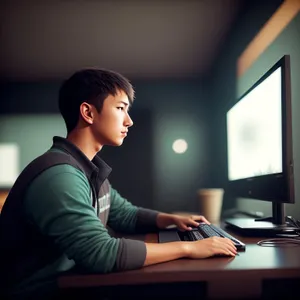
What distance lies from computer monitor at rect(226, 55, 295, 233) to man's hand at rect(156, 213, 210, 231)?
12cm

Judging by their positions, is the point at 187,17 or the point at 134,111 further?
the point at 134,111

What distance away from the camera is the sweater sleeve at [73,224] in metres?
0.71

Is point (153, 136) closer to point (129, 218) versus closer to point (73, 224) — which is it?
point (129, 218)

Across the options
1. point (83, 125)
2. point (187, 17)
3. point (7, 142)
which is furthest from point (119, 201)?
point (7, 142)

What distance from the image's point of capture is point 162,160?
2.83 metres

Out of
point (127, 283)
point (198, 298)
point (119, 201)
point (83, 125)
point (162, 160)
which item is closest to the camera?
point (127, 283)

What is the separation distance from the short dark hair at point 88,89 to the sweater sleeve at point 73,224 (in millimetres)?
311

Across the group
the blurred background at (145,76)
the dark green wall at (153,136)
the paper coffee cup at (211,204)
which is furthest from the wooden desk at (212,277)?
the dark green wall at (153,136)

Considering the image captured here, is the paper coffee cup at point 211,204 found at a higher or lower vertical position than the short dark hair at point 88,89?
lower

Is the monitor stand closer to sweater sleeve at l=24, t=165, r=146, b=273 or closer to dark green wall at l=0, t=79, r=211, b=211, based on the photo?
sweater sleeve at l=24, t=165, r=146, b=273

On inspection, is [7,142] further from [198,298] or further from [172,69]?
[198,298]

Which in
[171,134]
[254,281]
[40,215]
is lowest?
[254,281]

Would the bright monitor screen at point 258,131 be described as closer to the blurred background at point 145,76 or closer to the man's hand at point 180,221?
the man's hand at point 180,221

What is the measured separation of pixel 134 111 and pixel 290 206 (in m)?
1.63
